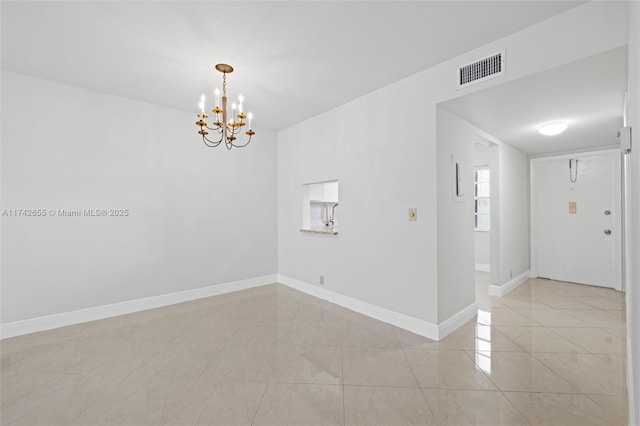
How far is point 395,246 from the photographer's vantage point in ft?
10.1

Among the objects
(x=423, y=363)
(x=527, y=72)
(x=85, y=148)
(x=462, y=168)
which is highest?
(x=527, y=72)

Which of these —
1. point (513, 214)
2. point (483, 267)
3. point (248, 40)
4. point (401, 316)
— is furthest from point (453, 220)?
point (483, 267)

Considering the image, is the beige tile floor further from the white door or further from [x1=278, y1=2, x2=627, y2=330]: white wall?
the white door

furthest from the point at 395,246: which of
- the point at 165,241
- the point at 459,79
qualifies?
the point at 165,241

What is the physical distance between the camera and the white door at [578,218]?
442cm

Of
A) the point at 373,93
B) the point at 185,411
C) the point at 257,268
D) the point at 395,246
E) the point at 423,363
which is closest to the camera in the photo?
→ the point at 185,411

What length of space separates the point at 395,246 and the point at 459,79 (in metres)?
1.76

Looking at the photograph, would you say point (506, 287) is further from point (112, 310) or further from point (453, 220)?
point (112, 310)

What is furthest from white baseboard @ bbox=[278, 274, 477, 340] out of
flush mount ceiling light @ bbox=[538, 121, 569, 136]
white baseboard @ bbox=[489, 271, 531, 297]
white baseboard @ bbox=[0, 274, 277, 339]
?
flush mount ceiling light @ bbox=[538, 121, 569, 136]

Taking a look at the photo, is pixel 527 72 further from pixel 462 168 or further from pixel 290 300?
pixel 290 300

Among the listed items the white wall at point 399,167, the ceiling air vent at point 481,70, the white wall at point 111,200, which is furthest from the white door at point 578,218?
the white wall at point 111,200

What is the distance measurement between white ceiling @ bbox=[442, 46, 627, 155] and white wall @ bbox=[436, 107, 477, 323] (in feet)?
0.70

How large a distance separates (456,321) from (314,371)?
1722mm

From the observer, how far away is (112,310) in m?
3.35
